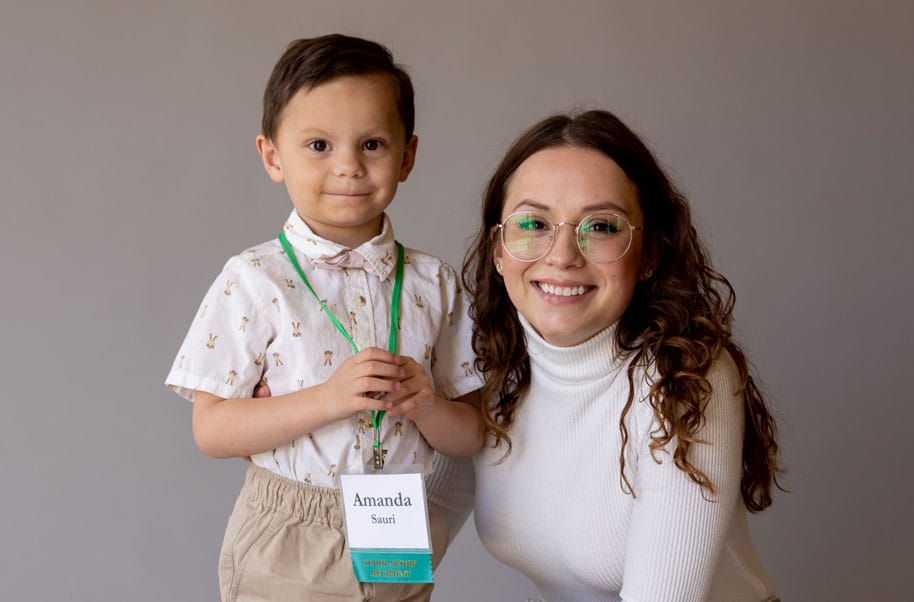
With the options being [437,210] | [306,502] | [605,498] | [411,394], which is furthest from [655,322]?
[437,210]

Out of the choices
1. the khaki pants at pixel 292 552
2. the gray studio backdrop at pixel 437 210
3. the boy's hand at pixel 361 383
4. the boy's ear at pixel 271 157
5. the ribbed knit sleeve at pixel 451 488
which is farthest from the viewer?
the gray studio backdrop at pixel 437 210

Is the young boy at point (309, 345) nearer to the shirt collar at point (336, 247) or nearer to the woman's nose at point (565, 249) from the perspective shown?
the shirt collar at point (336, 247)

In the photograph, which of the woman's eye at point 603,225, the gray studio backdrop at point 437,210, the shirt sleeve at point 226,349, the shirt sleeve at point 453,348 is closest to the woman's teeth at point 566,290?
the woman's eye at point 603,225

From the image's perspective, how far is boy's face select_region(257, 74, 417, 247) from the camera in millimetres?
1909

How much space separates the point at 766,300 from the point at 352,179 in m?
2.02

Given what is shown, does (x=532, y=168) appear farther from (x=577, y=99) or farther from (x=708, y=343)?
(x=577, y=99)

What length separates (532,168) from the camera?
2031 millimetres

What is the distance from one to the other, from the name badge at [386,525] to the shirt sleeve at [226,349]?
239 millimetres

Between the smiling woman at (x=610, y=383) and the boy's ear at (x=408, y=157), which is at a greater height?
the boy's ear at (x=408, y=157)

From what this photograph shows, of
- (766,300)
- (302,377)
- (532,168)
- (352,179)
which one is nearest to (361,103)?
(352,179)

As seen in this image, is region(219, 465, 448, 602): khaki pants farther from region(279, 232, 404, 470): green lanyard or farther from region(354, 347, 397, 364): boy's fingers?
region(354, 347, 397, 364): boy's fingers

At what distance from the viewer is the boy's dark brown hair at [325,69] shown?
192 cm

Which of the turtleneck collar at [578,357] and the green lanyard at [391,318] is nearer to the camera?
the green lanyard at [391,318]

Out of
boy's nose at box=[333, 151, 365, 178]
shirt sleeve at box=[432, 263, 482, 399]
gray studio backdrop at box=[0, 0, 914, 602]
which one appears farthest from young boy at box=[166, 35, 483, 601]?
gray studio backdrop at box=[0, 0, 914, 602]
